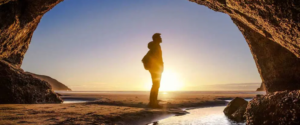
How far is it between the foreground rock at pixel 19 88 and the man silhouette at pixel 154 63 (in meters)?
7.54

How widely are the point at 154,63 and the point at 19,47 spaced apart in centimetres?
764

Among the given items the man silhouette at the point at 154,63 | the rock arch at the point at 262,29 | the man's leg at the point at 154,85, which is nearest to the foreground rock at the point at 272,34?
the rock arch at the point at 262,29

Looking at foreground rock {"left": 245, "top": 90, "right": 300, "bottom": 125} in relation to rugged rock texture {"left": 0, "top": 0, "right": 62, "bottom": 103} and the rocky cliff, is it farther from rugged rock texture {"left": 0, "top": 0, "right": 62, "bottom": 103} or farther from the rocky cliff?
rugged rock texture {"left": 0, "top": 0, "right": 62, "bottom": 103}

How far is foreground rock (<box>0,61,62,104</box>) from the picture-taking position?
11.7m

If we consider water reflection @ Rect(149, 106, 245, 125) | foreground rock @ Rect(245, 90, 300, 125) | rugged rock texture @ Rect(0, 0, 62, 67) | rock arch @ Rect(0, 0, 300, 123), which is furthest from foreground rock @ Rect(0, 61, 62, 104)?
foreground rock @ Rect(245, 90, 300, 125)

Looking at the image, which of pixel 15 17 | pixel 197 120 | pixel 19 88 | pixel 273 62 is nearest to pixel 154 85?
pixel 197 120

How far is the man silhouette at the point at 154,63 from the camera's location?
12.8 meters

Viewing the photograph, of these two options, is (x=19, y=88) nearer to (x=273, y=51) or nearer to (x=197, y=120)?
(x=197, y=120)

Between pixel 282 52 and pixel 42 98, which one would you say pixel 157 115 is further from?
pixel 42 98

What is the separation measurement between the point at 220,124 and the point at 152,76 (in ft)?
20.8

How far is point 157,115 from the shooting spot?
30.6 ft

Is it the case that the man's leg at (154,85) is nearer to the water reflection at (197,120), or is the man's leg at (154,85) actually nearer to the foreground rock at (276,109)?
the water reflection at (197,120)

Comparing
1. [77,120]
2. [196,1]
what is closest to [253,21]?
[196,1]

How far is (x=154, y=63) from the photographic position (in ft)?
41.9
